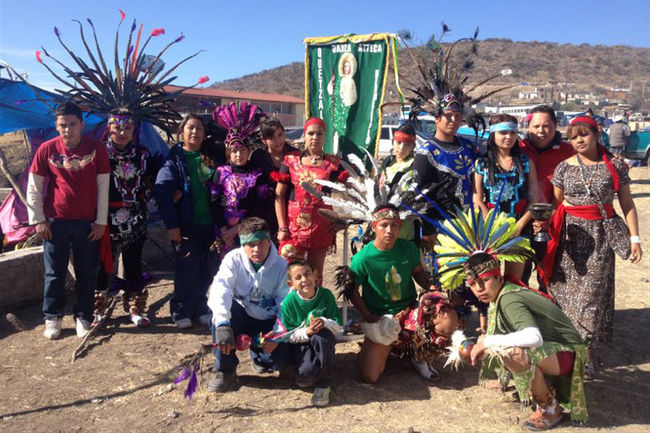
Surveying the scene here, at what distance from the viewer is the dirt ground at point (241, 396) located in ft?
10.0

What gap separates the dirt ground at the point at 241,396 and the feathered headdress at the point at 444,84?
1982 millimetres

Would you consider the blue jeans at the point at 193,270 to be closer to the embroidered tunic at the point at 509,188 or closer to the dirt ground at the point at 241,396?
the dirt ground at the point at 241,396

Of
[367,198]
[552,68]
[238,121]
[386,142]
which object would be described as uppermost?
[552,68]

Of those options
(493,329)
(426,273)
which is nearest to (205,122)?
(426,273)

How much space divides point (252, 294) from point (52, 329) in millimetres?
1932

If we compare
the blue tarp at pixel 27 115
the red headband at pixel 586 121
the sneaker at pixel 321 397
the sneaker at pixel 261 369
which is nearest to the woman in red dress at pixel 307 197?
the sneaker at pixel 261 369

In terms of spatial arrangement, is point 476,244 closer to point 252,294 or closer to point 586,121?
point 586,121

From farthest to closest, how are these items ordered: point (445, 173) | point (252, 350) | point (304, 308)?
1. point (445, 173)
2. point (252, 350)
3. point (304, 308)

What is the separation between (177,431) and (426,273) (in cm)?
201

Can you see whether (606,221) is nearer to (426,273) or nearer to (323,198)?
(426,273)

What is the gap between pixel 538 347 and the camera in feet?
9.21

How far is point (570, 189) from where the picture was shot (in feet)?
11.9

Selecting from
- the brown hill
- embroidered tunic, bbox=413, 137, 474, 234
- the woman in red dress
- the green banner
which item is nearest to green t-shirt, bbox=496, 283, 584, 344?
embroidered tunic, bbox=413, 137, 474, 234

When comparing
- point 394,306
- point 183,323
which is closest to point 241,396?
point 394,306
